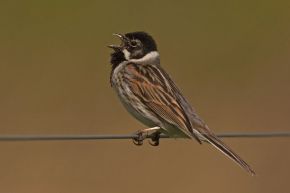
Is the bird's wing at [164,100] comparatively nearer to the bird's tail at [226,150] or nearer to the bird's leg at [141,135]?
the bird's tail at [226,150]

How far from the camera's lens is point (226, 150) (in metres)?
8.52

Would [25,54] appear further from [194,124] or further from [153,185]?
[194,124]

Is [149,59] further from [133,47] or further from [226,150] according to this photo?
[226,150]

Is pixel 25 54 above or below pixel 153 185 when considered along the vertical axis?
above

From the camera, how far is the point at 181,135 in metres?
9.25

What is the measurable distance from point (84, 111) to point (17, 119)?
0.75 meters

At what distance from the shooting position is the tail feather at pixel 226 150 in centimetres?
842

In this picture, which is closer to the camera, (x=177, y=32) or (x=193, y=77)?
(x=193, y=77)

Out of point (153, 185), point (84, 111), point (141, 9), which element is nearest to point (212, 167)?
point (153, 185)

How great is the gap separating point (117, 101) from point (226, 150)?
5.34 m

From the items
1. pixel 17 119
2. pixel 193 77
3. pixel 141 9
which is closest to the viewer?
pixel 17 119

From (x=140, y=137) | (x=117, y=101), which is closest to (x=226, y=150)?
(x=140, y=137)

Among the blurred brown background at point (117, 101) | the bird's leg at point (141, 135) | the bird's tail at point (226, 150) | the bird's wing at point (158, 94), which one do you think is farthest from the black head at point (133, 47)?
the blurred brown background at point (117, 101)

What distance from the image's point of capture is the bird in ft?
29.9
